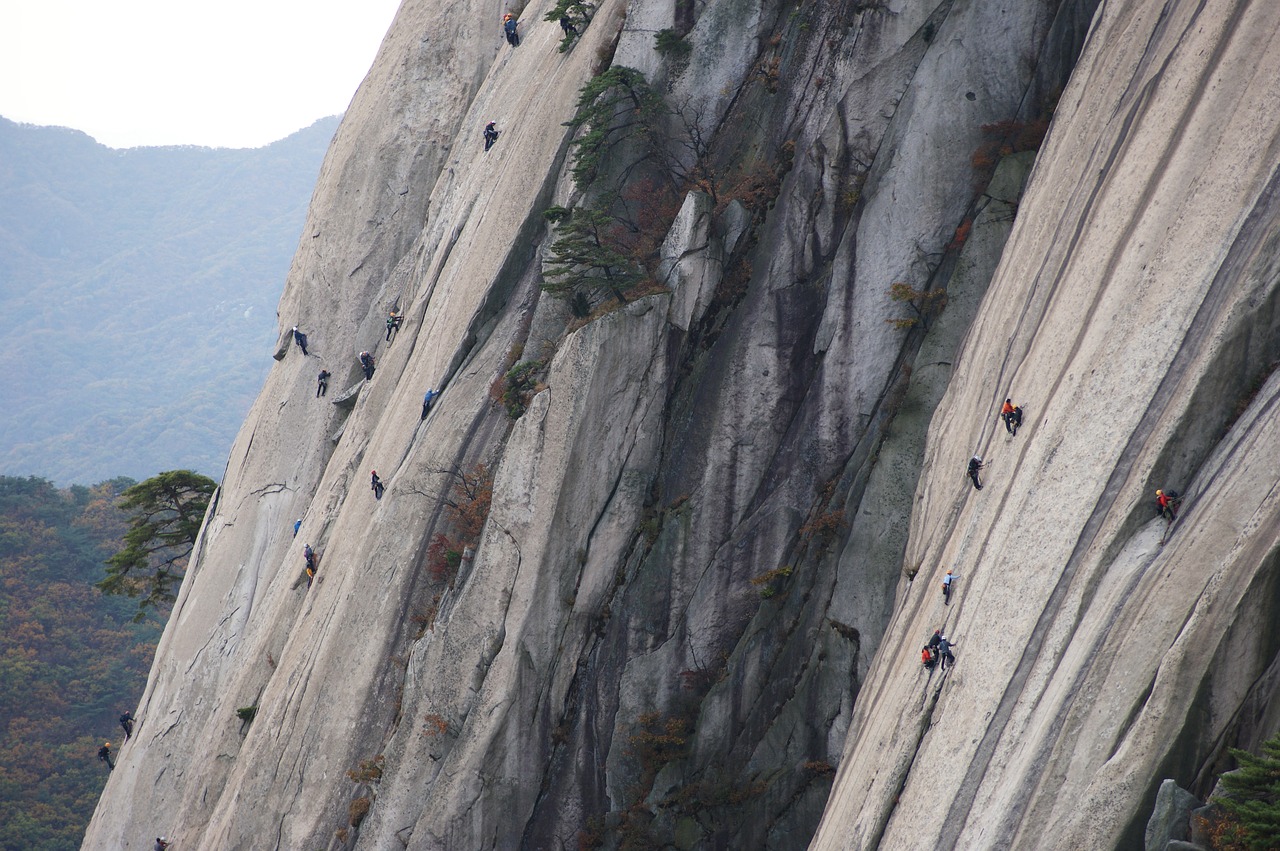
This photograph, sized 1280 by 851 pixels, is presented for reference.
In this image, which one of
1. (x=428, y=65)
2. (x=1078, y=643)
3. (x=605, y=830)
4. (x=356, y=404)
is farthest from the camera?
(x=428, y=65)

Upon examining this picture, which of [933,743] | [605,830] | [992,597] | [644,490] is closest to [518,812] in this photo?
[605,830]

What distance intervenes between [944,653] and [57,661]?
2913 inches

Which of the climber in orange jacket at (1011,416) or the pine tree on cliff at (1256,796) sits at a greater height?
the climber in orange jacket at (1011,416)

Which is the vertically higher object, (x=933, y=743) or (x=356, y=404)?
(x=356, y=404)

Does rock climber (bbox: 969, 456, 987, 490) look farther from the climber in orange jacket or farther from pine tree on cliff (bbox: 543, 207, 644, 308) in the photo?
pine tree on cliff (bbox: 543, 207, 644, 308)

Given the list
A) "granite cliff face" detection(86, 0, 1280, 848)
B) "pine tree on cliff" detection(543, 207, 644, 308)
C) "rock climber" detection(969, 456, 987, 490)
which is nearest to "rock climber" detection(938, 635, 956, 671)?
"granite cliff face" detection(86, 0, 1280, 848)

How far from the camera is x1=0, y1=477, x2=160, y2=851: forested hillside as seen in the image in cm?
6038

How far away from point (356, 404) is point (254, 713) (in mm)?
10419

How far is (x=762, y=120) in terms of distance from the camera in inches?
1087

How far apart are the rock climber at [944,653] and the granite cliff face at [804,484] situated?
17cm

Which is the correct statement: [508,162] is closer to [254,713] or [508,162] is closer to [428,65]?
[428,65]

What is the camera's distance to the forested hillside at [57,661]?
6038cm

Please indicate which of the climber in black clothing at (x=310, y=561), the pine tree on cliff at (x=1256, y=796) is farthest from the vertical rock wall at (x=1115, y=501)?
the climber in black clothing at (x=310, y=561)

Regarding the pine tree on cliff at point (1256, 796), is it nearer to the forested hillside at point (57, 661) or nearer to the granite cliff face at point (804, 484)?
the granite cliff face at point (804, 484)
